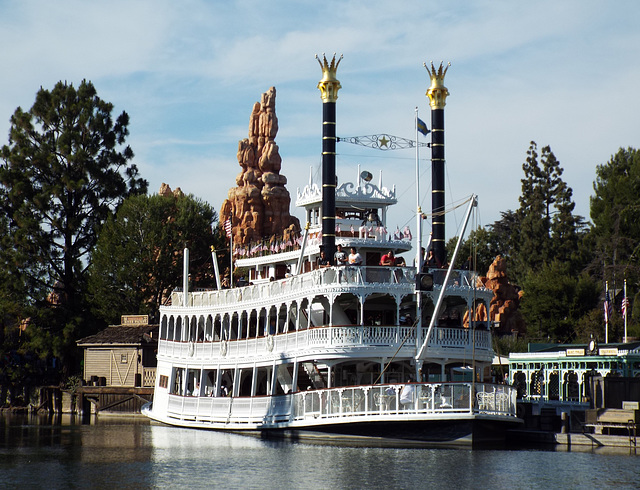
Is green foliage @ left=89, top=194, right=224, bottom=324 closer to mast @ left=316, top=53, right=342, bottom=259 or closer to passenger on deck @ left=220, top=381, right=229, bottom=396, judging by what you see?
passenger on deck @ left=220, top=381, right=229, bottom=396

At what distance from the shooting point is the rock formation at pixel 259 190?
106 metres

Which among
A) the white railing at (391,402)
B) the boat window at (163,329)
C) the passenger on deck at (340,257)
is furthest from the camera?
the boat window at (163,329)

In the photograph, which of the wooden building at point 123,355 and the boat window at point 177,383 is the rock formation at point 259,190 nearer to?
the wooden building at point 123,355

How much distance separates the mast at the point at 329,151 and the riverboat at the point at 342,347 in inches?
2.4

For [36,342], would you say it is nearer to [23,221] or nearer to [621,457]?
[23,221]

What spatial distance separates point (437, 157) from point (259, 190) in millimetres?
68306

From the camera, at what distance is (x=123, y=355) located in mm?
57688

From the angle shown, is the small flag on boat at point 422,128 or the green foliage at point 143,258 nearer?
the small flag on boat at point 422,128

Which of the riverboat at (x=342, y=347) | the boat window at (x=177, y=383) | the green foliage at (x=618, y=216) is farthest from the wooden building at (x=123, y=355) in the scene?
the green foliage at (x=618, y=216)

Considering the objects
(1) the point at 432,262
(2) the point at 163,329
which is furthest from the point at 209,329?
(1) the point at 432,262

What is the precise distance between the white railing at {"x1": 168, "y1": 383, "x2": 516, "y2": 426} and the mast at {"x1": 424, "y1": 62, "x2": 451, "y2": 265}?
28.7 feet

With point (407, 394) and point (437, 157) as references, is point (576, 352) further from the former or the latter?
point (407, 394)

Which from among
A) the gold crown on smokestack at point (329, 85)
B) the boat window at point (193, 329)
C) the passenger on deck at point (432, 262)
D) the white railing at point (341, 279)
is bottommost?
the boat window at point (193, 329)

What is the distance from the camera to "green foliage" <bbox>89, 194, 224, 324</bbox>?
2445 inches
